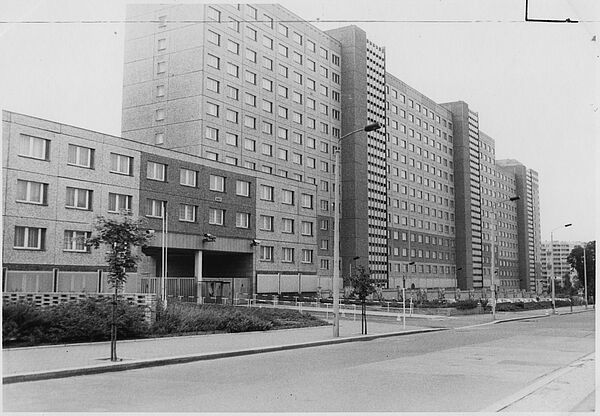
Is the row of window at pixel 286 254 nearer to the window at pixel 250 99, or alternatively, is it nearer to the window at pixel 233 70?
the window at pixel 250 99

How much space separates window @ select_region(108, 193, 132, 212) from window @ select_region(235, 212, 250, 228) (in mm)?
11614

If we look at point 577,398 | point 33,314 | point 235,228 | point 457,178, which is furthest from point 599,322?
point 457,178

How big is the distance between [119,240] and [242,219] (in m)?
36.5

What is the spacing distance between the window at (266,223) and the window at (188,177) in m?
8.66

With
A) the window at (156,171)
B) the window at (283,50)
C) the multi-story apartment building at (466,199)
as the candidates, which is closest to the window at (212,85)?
the window at (283,50)

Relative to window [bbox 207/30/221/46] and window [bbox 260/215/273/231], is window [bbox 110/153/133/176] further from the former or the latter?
window [bbox 207/30/221/46]

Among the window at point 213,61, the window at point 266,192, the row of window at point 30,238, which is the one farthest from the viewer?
the window at point 213,61

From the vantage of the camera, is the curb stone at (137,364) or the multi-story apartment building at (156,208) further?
the multi-story apartment building at (156,208)

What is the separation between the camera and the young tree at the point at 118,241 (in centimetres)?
1477

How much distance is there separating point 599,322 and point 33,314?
574 inches

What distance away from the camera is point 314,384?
1148 cm

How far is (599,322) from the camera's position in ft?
28.3

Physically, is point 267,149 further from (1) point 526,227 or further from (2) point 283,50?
(1) point 526,227

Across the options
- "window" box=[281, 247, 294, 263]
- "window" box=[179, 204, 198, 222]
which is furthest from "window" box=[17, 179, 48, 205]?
"window" box=[281, 247, 294, 263]
